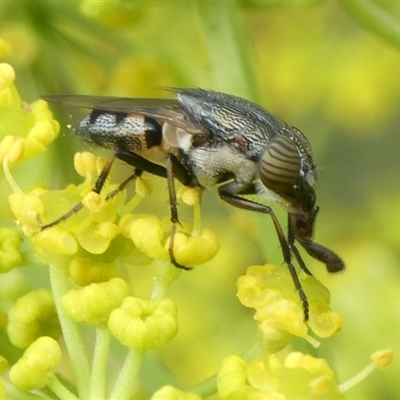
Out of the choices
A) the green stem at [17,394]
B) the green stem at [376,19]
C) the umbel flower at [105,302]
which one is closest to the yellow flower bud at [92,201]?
the umbel flower at [105,302]

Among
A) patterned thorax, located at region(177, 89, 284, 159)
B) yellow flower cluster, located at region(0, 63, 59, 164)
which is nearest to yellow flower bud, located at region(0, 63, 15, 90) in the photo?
yellow flower cluster, located at region(0, 63, 59, 164)

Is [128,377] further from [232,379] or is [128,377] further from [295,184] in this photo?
[295,184]

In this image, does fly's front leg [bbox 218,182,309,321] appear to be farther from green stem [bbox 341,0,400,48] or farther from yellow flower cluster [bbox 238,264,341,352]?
green stem [bbox 341,0,400,48]

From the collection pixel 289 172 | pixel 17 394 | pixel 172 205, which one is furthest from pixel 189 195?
pixel 17 394

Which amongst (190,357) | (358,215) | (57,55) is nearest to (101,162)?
(57,55)

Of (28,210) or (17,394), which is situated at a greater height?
(28,210)

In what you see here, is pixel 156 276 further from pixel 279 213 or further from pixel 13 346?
pixel 279 213

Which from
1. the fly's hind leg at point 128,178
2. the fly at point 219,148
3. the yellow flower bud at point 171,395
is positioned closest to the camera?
the yellow flower bud at point 171,395

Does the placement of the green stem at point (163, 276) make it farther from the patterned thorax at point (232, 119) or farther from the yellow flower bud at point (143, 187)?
the patterned thorax at point (232, 119)
